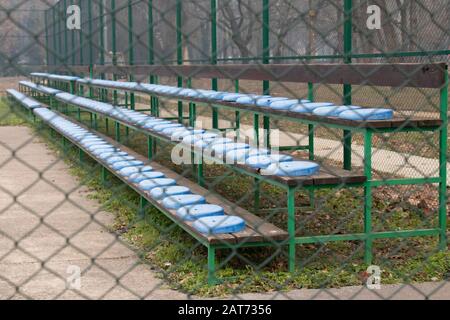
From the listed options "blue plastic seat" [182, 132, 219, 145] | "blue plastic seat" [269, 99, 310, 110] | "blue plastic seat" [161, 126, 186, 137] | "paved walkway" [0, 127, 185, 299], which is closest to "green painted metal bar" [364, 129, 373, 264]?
"blue plastic seat" [269, 99, 310, 110]

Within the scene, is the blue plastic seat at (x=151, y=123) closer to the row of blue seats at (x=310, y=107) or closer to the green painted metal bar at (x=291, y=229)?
the row of blue seats at (x=310, y=107)

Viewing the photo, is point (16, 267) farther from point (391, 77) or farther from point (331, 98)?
point (331, 98)

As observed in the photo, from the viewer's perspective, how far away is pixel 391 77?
3.69 metres

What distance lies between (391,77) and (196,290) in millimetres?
1518

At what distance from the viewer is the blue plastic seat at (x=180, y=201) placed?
5.19 metres

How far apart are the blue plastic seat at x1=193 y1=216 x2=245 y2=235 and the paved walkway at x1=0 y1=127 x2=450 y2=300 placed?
38 centimetres

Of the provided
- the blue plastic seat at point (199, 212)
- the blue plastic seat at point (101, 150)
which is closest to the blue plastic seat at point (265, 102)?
the blue plastic seat at point (199, 212)

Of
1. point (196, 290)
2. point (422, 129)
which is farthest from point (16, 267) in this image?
point (422, 129)

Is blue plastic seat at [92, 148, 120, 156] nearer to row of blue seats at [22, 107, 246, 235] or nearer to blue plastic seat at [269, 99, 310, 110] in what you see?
row of blue seats at [22, 107, 246, 235]

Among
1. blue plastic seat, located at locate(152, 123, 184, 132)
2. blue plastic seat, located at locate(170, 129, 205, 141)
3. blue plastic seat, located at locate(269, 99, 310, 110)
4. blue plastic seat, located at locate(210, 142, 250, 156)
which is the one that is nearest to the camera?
blue plastic seat, located at locate(210, 142, 250, 156)

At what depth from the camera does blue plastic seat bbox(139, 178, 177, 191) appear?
19.6ft

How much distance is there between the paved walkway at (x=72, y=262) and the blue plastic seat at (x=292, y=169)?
2.44ft

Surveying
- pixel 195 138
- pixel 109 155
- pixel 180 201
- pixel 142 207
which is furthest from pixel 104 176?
pixel 180 201
